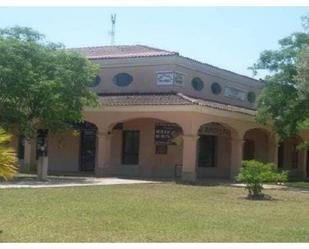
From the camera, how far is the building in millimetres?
28000

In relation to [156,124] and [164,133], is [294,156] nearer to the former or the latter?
[164,133]

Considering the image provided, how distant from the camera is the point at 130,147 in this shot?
1252 inches

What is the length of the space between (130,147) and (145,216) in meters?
18.2

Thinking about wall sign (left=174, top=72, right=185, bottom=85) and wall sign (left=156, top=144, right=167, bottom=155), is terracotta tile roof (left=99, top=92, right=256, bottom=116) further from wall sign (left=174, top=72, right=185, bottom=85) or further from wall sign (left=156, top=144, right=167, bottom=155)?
wall sign (left=156, top=144, right=167, bottom=155)

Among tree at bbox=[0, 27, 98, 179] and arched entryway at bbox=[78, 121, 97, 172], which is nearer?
tree at bbox=[0, 27, 98, 179]

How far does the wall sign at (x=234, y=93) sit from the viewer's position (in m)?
35.1

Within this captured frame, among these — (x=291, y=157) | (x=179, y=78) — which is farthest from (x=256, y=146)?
(x=179, y=78)

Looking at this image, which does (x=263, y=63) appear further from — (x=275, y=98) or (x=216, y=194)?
(x=216, y=194)

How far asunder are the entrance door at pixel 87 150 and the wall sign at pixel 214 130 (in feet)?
19.0

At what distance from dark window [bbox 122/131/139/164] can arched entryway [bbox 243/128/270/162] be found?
779 centimetres

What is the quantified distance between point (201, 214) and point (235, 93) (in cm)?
2209

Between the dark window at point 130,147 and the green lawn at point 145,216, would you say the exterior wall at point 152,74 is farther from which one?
the green lawn at point 145,216

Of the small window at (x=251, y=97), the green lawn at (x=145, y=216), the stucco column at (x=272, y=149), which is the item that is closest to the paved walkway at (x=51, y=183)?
the green lawn at (x=145, y=216)

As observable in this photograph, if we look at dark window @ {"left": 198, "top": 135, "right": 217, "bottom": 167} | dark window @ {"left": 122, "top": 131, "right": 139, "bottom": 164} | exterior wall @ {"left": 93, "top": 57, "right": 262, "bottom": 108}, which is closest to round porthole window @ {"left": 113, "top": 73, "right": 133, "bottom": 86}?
exterior wall @ {"left": 93, "top": 57, "right": 262, "bottom": 108}
